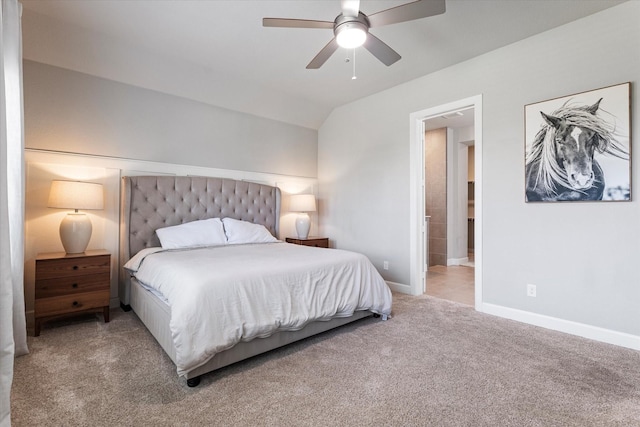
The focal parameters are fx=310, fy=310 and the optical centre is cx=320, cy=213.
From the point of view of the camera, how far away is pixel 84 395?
1781mm

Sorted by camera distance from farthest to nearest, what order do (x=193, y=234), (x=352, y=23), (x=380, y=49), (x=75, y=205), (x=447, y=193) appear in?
(x=447, y=193), (x=193, y=234), (x=75, y=205), (x=380, y=49), (x=352, y=23)

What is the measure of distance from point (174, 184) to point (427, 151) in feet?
15.6

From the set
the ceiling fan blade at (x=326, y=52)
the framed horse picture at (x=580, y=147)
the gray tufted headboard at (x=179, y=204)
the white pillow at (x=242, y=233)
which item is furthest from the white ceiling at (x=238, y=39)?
the white pillow at (x=242, y=233)

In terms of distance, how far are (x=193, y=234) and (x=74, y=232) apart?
1045 mm

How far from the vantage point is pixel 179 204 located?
12.2 ft

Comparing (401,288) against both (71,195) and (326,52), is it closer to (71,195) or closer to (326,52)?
Answer: (326,52)

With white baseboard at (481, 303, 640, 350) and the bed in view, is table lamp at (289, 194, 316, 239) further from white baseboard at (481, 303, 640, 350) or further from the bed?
white baseboard at (481, 303, 640, 350)

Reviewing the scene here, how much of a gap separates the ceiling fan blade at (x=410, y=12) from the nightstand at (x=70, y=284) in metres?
3.10

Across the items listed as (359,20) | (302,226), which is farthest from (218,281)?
(302,226)

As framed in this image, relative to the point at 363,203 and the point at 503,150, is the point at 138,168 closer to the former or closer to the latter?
the point at 363,203

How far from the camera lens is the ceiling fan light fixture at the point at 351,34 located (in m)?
2.13

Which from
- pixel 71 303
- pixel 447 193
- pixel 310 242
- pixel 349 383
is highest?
pixel 447 193

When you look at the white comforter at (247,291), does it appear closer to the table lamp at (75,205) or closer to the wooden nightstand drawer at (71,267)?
the wooden nightstand drawer at (71,267)

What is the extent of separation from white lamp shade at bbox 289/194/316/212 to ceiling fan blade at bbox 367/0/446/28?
110 inches
